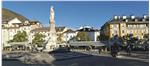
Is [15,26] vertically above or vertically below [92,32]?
above

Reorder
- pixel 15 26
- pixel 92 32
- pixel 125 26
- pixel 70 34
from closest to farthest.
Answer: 1. pixel 125 26
2. pixel 15 26
3. pixel 92 32
4. pixel 70 34

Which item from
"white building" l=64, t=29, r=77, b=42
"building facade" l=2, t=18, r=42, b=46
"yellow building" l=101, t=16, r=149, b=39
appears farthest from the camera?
"white building" l=64, t=29, r=77, b=42

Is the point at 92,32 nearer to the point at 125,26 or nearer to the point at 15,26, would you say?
the point at 125,26

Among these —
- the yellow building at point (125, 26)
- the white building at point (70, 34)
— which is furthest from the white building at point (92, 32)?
the yellow building at point (125, 26)

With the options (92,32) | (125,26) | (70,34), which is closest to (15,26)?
(70,34)

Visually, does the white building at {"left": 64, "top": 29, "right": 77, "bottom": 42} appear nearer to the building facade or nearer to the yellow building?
the building facade

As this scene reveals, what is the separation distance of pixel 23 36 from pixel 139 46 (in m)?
21.2

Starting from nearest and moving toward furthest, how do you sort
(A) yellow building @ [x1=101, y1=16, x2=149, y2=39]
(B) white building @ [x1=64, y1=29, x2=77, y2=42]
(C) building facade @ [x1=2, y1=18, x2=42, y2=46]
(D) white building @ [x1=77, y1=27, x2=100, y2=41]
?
(A) yellow building @ [x1=101, y1=16, x2=149, y2=39], (C) building facade @ [x1=2, y1=18, x2=42, y2=46], (D) white building @ [x1=77, y1=27, x2=100, y2=41], (B) white building @ [x1=64, y1=29, x2=77, y2=42]

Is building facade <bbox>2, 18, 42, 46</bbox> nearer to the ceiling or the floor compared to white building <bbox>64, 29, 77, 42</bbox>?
nearer to the ceiling

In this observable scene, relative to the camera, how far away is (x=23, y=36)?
59.3 metres

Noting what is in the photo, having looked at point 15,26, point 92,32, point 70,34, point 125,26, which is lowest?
point 70,34

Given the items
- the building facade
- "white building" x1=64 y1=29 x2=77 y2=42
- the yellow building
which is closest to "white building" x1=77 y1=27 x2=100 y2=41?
"white building" x1=64 y1=29 x2=77 y2=42

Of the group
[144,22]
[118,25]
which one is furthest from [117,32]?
[144,22]

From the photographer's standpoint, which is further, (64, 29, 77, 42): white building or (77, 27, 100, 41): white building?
(64, 29, 77, 42): white building
